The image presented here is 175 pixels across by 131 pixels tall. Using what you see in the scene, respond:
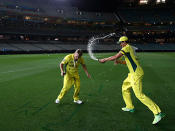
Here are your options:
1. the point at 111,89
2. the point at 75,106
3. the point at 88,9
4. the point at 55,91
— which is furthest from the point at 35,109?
the point at 88,9

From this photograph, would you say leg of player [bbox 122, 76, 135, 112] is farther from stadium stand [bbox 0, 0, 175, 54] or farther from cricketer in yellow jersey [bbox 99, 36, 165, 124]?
stadium stand [bbox 0, 0, 175, 54]

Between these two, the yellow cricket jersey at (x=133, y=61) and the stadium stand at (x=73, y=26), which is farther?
the stadium stand at (x=73, y=26)

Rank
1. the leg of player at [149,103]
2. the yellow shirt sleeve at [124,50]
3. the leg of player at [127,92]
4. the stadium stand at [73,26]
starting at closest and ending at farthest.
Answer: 1. the leg of player at [149,103]
2. the yellow shirt sleeve at [124,50]
3. the leg of player at [127,92]
4. the stadium stand at [73,26]

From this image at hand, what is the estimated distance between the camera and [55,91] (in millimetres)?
6957

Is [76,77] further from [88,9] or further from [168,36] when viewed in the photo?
[168,36]

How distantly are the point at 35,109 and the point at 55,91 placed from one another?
2.17m

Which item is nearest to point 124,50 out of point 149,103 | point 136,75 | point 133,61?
point 133,61

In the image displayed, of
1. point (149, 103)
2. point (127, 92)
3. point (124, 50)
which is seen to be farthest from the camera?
point (127, 92)

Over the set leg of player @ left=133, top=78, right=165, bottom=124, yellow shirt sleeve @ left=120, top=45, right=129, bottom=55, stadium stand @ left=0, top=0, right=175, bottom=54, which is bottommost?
leg of player @ left=133, top=78, right=165, bottom=124

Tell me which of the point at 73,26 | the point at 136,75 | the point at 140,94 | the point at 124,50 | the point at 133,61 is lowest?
the point at 140,94

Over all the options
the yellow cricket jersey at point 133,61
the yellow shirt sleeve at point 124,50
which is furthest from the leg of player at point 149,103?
the yellow shirt sleeve at point 124,50

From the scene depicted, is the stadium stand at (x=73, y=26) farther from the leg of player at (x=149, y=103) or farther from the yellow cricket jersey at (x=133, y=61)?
the leg of player at (x=149, y=103)

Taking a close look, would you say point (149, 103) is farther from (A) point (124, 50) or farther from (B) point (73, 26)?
(B) point (73, 26)

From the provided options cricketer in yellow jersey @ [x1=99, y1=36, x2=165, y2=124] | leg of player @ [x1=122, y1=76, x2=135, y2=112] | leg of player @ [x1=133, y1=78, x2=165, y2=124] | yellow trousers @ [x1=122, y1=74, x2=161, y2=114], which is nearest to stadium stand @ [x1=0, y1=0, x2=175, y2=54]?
leg of player @ [x1=122, y1=76, x2=135, y2=112]
